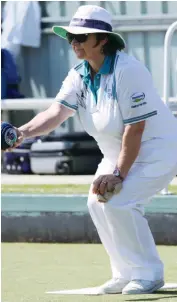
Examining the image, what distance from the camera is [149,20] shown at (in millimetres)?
11008

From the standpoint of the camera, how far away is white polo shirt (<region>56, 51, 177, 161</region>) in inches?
201

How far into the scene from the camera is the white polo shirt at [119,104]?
5102 millimetres

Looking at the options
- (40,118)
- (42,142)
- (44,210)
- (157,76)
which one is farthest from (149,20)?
(40,118)

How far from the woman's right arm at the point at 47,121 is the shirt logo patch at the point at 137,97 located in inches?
15.6

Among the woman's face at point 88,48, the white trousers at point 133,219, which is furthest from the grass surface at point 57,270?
the woman's face at point 88,48

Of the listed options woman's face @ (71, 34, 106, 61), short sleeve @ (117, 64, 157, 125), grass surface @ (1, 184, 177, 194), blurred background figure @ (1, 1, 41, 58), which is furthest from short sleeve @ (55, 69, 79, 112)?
blurred background figure @ (1, 1, 41, 58)

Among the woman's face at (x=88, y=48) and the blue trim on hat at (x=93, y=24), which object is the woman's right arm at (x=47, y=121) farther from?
the blue trim on hat at (x=93, y=24)

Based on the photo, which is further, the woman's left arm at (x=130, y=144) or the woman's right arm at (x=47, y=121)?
the woman's right arm at (x=47, y=121)

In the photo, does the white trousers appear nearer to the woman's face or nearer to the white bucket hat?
the woman's face

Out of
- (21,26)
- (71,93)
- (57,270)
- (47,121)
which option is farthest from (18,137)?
(21,26)

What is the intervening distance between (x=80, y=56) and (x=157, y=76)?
5720mm

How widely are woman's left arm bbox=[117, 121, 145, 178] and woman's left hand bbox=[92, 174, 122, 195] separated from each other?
0.20 feet

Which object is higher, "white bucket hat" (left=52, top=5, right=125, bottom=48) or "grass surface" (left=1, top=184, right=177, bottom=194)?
"white bucket hat" (left=52, top=5, right=125, bottom=48)

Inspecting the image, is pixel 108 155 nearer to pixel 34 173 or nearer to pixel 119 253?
pixel 119 253
